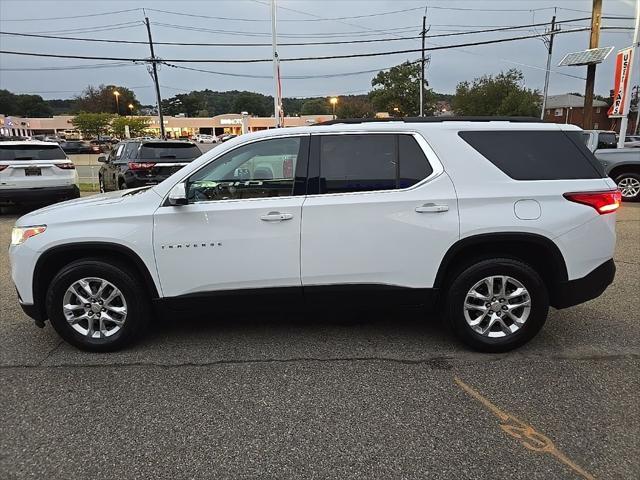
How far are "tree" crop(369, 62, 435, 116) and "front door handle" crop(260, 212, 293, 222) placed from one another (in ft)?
202

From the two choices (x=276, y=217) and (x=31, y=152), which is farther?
(x=31, y=152)

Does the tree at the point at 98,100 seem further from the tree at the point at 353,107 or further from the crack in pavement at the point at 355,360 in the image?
the crack in pavement at the point at 355,360

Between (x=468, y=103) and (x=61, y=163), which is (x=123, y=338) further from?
(x=468, y=103)

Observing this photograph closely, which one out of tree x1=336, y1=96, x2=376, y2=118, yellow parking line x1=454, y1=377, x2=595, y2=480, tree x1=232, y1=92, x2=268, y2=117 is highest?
tree x1=232, y1=92, x2=268, y2=117

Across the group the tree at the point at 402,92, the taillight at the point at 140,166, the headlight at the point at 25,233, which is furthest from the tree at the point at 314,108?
the headlight at the point at 25,233

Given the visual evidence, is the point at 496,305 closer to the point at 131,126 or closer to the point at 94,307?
the point at 94,307

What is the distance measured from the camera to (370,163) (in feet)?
12.4

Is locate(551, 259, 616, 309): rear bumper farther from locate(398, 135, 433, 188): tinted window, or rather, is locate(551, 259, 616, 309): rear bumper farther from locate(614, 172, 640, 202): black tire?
locate(614, 172, 640, 202): black tire

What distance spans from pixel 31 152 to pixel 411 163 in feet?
30.5

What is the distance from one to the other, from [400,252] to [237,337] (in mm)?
1605

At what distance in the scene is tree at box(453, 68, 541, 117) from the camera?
55312 millimetres

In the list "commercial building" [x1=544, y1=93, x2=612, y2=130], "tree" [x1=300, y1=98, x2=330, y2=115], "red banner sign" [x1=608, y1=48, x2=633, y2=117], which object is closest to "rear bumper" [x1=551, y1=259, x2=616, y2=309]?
"red banner sign" [x1=608, y1=48, x2=633, y2=117]

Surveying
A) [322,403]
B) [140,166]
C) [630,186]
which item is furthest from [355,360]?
[630,186]

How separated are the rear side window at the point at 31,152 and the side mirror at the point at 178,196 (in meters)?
7.99
